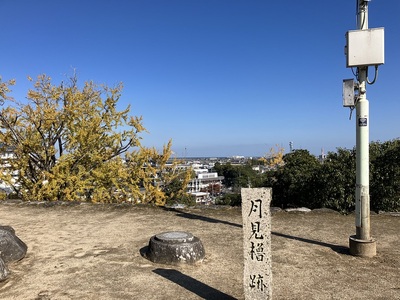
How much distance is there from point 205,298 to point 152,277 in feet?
2.61

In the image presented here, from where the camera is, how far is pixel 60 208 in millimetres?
7738

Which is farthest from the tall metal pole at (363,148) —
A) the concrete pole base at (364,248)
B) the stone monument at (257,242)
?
the stone monument at (257,242)

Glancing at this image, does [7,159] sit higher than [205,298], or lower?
higher

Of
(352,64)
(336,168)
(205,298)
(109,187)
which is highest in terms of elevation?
(352,64)

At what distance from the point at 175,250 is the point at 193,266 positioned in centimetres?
30

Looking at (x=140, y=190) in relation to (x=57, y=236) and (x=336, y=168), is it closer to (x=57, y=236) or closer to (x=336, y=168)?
(x=57, y=236)

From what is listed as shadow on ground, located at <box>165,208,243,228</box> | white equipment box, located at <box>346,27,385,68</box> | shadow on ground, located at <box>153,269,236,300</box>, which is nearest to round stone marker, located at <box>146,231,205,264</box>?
shadow on ground, located at <box>153,269,236,300</box>

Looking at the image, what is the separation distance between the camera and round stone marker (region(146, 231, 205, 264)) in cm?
415

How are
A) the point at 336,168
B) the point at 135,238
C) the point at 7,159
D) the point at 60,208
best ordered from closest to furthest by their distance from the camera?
the point at 135,238, the point at 60,208, the point at 7,159, the point at 336,168

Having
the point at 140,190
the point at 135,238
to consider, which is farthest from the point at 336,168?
the point at 135,238

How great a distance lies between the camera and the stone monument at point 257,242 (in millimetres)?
2990

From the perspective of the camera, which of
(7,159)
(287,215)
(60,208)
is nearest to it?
(287,215)

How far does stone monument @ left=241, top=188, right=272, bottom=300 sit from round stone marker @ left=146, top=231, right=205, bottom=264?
128 cm

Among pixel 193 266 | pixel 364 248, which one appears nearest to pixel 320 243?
pixel 364 248
